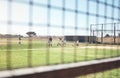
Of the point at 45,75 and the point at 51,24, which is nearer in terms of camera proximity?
the point at 45,75

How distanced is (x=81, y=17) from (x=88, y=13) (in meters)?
0.11

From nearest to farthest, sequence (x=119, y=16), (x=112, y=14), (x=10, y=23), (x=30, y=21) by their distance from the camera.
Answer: (x=10, y=23), (x=30, y=21), (x=112, y=14), (x=119, y=16)

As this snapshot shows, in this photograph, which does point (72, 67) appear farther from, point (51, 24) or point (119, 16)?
point (119, 16)

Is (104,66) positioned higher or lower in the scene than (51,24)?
lower

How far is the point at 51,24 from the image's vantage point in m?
1.95

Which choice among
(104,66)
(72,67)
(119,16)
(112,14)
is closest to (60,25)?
(72,67)

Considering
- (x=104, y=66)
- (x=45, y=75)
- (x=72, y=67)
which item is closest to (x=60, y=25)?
(x=72, y=67)

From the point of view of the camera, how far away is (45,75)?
1.68m

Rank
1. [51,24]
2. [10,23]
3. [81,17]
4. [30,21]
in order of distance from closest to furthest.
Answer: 1. [10,23]
2. [30,21]
3. [51,24]
4. [81,17]

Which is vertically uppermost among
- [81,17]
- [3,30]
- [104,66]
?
[81,17]

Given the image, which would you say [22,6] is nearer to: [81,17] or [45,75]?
[45,75]

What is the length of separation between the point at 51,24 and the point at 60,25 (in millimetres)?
117

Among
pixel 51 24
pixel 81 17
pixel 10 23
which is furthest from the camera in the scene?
pixel 81 17

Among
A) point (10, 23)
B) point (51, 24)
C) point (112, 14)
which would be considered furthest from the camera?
point (112, 14)
